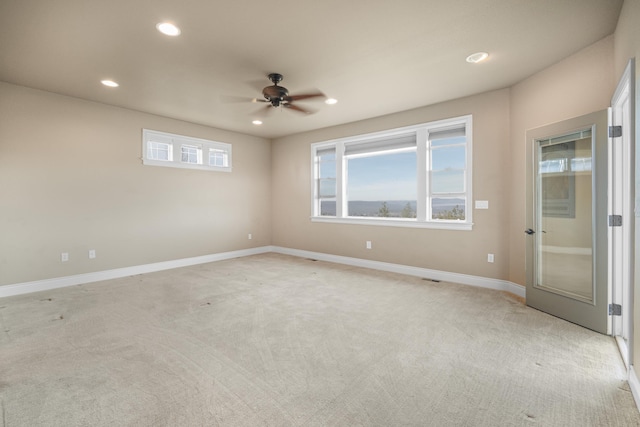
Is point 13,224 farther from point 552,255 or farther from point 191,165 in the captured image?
point 552,255

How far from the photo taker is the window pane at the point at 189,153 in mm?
5923

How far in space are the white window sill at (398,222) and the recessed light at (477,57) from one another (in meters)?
2.28

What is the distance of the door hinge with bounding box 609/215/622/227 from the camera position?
2.74m

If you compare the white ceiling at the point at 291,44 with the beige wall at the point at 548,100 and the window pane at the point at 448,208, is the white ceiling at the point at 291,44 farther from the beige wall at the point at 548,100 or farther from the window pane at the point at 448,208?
the window pane at the point at 448,208

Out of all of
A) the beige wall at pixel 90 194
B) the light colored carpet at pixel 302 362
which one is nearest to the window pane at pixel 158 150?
the beige wall at pixel 90 194

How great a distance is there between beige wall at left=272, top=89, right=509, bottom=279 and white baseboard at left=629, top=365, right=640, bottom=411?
88.3 inches

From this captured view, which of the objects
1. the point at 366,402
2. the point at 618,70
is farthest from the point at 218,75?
the point at 618,70

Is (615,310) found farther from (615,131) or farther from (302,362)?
(302,362)

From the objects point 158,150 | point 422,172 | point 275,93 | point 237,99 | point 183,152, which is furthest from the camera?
point 183,152

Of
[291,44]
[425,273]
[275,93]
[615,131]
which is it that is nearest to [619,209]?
[615,131]

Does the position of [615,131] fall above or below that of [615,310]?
above

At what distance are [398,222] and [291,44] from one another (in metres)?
3.44

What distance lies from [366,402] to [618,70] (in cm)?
358

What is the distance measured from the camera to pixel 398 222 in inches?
209
